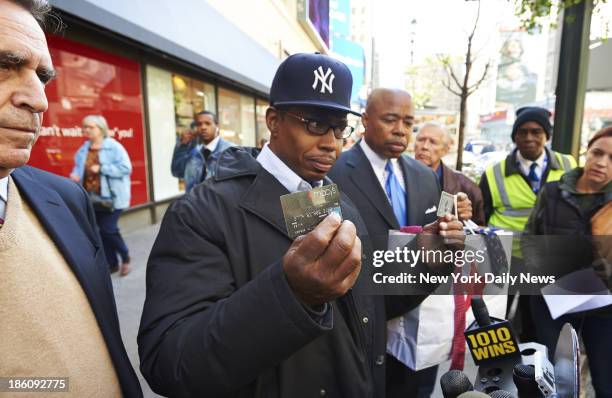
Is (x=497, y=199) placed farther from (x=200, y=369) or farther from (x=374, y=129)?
(x=200, y=369)

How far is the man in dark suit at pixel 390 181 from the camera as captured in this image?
2381 mm

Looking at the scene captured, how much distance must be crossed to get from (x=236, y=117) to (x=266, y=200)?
43.0ft

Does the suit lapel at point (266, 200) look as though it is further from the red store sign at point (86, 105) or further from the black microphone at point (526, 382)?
the red store sign at point (86, 105)

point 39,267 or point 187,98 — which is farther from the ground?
point 187,98

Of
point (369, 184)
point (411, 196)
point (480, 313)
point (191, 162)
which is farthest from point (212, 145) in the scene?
point (480, 313)

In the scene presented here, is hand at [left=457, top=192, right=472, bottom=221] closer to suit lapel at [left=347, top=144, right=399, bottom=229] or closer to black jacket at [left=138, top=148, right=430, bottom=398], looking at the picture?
suit lapel at [left=347, top=144, right=399, bottom=229]

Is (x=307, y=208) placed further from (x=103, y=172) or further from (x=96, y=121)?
(x=96, y=121)

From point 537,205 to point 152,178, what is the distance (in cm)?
738

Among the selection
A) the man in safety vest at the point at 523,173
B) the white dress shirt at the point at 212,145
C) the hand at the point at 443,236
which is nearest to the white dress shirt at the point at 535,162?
the man in safety vest at the point at 523,173

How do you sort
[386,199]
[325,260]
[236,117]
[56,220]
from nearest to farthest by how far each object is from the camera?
[325,260] → [56,220] → [386,199] → [236,117]

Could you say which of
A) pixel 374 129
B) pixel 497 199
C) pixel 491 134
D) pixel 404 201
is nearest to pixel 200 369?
pixel 404 201

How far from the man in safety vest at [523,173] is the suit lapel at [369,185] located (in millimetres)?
1641

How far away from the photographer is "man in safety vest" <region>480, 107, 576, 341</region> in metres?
3.45

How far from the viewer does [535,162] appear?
11.7 feet
